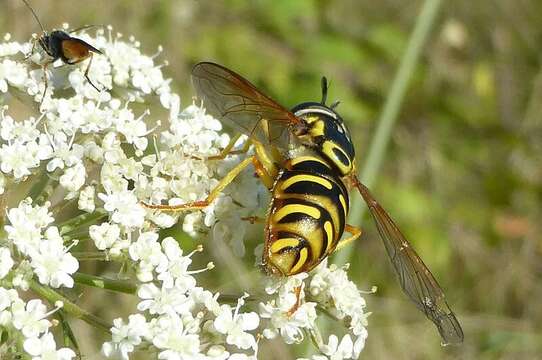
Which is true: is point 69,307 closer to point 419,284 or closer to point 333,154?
point 333,154

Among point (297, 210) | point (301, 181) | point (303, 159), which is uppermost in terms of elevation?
point (303, 159)

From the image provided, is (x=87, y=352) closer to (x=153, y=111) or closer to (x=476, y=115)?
(x=153, y=111)

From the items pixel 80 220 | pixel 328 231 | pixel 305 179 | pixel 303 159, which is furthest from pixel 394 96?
pixel 80 220

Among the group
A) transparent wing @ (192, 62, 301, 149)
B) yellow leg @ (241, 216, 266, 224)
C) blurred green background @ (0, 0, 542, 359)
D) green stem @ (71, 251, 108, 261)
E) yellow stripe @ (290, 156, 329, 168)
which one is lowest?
green stem @ (71, 251, 108, 261)

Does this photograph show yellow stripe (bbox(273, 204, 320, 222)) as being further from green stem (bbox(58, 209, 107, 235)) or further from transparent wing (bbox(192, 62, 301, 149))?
green stem (bbox(58, 209, 107, 235))

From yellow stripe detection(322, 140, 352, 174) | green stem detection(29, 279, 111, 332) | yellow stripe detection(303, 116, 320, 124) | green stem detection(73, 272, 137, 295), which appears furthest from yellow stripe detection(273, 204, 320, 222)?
green stem detection(29, 279, 111, 332)

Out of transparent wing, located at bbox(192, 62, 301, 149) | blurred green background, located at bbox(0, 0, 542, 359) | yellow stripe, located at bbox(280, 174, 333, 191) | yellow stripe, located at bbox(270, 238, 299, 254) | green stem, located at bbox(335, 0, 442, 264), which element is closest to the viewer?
yellow stripe, located at bbox(270, 238, 299, 254)
